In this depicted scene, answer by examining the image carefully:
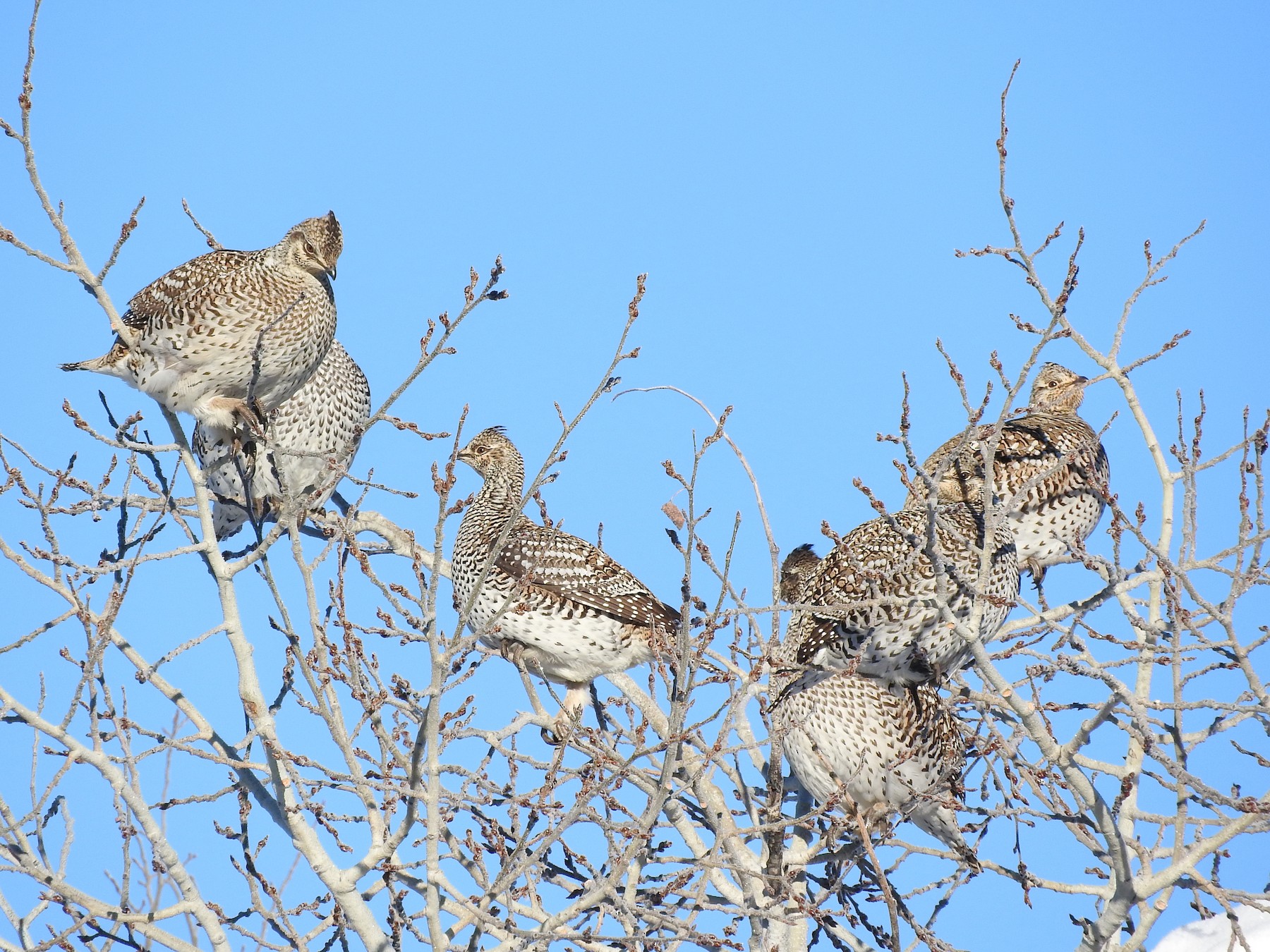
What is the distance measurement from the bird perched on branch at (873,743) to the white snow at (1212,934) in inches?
144

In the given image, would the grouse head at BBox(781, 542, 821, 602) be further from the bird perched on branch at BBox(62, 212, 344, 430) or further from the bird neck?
the bird perched on branch at BBox(62, 212, 344, 430)

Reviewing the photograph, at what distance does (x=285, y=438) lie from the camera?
8859 mm

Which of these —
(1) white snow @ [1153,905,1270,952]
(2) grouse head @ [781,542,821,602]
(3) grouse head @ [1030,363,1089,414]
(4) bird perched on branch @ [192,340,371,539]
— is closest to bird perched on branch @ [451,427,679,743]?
(2) grouse head @ [781,542,821,602]

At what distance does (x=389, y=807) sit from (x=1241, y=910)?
24.6 ft

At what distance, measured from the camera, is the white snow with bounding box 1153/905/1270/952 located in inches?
345

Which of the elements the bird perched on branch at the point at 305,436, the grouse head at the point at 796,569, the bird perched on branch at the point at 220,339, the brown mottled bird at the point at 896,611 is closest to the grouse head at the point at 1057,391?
the grouse head at the point at 796,569

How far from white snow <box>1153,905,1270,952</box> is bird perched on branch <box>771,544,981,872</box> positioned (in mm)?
3651

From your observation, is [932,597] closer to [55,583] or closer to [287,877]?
[55,583]

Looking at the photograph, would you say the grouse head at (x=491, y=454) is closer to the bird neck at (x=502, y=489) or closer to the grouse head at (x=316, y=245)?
the bird neck at (x=502, y=489)

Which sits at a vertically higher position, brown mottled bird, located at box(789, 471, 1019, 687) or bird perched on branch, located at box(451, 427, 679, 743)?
bird perched on branch, located at box(451, 427, 679, 743)

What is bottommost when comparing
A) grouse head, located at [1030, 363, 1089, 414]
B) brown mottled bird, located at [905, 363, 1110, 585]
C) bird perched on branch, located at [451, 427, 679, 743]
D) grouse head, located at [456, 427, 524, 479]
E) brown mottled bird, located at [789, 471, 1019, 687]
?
brown mottled bird, located at [789, 471, 1019, 687]

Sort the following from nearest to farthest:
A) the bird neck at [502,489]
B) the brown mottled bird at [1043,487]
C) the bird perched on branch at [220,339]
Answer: the bird perched on branch at [220,339]
the brown mottled bird at [1043,487]
the bird neck at [502,489]

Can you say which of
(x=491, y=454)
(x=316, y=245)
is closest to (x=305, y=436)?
(x=491, y=454)

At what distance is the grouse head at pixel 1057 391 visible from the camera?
9180mm
